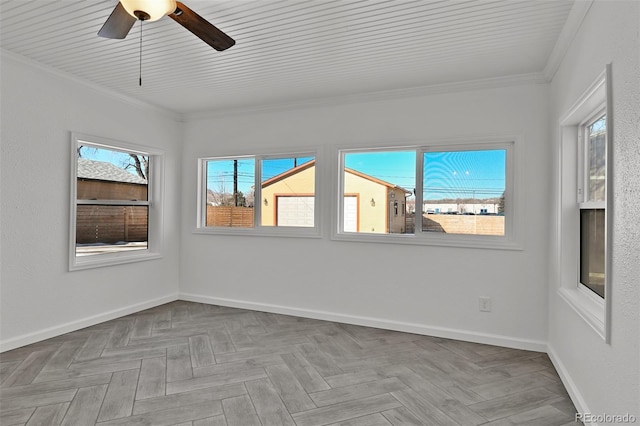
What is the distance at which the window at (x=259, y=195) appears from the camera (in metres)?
4.33

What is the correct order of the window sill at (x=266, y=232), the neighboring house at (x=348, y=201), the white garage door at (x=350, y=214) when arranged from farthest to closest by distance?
1. the window sill at (x=266, y=232)
2. the white garage door at (x=350, y=214)
3. the neighboring house at (x=348, y=201)

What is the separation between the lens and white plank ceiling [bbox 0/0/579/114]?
231 cm

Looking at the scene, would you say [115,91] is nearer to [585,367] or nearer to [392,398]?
[392,398]

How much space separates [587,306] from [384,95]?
2598mm

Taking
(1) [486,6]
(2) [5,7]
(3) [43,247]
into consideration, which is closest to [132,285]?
(3) [43,247]

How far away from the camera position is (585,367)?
2135 millimetres

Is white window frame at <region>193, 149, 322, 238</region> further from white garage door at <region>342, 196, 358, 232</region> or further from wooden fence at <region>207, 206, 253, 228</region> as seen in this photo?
white garage door at <region>342, 196, 358, 232</region>

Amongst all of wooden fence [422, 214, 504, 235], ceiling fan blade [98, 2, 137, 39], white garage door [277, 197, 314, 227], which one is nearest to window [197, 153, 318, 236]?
white garage door [277, 197, 314, 227]

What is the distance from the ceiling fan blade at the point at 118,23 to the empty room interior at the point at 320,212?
16 mm

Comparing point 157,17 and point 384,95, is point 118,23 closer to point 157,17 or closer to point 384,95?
point 157,17

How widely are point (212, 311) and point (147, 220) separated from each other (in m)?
1.45

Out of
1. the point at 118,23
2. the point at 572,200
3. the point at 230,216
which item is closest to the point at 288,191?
the point at 230,216

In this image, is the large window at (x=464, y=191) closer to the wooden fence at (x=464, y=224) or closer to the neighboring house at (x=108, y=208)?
the wooden fence at (x=464, y=224)

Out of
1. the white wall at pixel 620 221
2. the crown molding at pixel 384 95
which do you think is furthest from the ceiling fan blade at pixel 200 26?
the white wall at pixel 620 221
